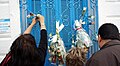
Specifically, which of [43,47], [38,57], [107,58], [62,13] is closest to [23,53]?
[38,57]

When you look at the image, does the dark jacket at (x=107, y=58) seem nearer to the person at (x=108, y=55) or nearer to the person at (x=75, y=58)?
the person at (x=108, y=55)

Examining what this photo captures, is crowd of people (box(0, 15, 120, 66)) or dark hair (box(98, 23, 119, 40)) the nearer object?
crowd of people (box(0, 15, 120, 66))

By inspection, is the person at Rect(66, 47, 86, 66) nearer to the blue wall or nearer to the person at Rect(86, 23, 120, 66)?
the person at Rect(86, 23, 120, 66)

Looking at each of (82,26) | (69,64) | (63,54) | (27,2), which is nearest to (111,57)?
(69,64)

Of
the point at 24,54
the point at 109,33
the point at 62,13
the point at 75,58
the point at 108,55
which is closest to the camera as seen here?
the point at 24,54

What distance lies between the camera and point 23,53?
1739 mm

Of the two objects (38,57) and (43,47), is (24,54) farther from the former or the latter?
(43,47)

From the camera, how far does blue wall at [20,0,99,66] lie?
2906 mm

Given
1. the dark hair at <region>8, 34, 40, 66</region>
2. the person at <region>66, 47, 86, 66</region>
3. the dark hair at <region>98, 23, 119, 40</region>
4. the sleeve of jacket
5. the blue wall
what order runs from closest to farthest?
1. the dark hair at <region>8, 34, 40, 66</region>
2. the sleeve of jacket
3. the dark hair at <region>98, 23, 119, 40</region>
4. the person at <region>66, 47, 86, 66</region>
5. the blue wall

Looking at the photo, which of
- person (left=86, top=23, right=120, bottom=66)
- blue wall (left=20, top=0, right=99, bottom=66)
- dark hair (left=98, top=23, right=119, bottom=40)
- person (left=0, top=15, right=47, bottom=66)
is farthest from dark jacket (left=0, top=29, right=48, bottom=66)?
blue wall (left=20, top=0, right=99, bottom=66)

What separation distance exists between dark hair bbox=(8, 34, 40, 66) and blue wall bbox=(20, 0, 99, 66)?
113 centimetres

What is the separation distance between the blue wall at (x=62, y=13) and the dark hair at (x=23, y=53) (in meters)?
1.13

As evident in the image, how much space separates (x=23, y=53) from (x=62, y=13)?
1.27m

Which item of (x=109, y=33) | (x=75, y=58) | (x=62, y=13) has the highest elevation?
(x=62, y=13)
